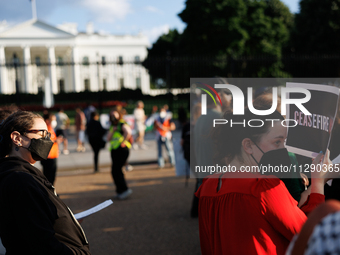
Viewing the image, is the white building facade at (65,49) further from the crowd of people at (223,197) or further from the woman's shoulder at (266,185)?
the woman's shoulder at (266,185)

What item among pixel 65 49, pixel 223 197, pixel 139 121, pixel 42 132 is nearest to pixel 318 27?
pixel 139 121

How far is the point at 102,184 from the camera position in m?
7.74

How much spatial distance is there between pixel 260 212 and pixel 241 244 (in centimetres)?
21

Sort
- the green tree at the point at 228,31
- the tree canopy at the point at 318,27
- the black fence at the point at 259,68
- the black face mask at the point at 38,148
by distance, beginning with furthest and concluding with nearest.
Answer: the green tree at the point at 228,31 → the tree canopy at the point at 318,27 → the black fence at the point at 259,68 → the black face mask at the point at 38,148

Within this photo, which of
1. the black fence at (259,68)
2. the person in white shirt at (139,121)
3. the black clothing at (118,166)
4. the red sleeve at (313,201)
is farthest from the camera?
the black fence at (259,68)

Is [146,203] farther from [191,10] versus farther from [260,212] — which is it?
[191,10]

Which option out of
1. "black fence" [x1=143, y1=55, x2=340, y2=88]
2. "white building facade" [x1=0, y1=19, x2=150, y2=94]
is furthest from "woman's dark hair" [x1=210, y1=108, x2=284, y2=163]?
"white building facade" [x1=0, y1=19, x2=150, y2=94]

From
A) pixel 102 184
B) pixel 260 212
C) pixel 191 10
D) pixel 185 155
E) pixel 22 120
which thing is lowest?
pixel 102 184

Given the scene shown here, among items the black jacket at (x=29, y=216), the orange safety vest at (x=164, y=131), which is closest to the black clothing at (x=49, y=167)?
the black jacket at (x=29, y=216)

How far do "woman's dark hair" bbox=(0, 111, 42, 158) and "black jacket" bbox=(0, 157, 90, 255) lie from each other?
0.39 feet

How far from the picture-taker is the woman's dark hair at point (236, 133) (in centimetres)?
185

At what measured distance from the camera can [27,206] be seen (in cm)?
164

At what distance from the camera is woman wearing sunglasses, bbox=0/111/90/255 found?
1633 millimetres

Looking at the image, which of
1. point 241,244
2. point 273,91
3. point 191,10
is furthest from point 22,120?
point 191,10
